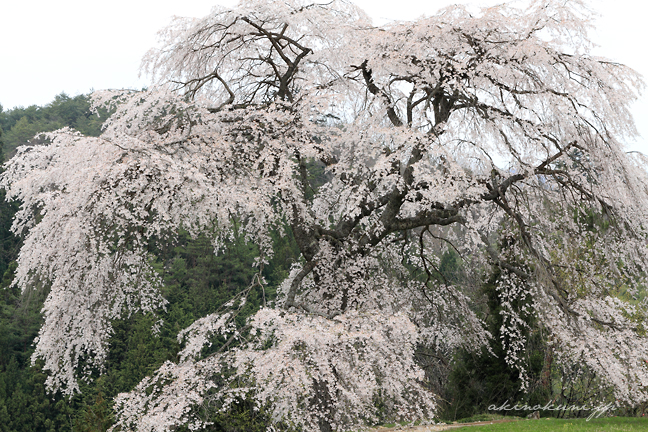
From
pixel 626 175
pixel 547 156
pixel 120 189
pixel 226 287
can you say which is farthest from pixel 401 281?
pixel 226 287

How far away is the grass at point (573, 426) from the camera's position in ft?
29.6

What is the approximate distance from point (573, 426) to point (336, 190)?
6.01 m

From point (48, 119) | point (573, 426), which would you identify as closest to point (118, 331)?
point (573, 426)

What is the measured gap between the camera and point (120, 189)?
6.87 meters

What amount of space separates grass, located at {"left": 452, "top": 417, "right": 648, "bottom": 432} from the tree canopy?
3.66ft

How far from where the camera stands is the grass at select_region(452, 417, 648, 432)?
9.03 metres

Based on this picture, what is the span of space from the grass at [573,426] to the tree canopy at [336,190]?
43.9 inches

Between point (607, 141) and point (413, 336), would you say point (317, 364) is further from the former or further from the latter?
point (607, 141)

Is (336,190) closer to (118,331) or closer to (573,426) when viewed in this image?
(573,426)

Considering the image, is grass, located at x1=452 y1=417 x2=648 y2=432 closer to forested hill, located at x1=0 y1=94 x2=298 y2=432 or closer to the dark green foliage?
the dark green foliage

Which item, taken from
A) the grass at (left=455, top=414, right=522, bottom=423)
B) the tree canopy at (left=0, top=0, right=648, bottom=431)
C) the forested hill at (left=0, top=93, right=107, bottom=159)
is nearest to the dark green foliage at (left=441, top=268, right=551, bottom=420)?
the grass at (left=455, top=414, right=522, bottom=423)

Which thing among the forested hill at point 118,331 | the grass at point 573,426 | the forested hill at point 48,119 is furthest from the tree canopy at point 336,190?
the forested hill at point 48,119

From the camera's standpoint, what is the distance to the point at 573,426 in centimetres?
960

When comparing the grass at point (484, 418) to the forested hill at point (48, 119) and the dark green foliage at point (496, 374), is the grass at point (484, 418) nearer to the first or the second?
the dark green foliage at point (496, 374)
